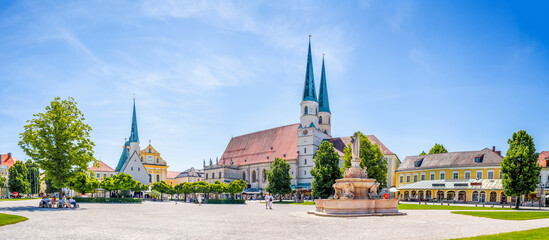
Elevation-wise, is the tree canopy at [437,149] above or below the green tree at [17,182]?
above

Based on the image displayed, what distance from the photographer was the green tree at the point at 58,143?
32719 mm

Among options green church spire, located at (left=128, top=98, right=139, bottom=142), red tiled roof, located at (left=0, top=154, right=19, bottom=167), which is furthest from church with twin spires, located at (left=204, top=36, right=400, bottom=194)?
red tiled roof, located at (left=0, top=154, right=19, bottom=167)

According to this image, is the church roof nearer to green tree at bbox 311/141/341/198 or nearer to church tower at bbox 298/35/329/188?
church tower at bbox 298/35/329/188

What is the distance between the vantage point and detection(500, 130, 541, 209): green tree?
133 ft

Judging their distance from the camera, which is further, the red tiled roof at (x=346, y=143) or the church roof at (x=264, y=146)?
the church roof at (x=264, y=146)

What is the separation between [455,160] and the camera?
2442 inches

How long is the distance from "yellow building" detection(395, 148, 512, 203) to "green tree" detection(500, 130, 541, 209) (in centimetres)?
1154

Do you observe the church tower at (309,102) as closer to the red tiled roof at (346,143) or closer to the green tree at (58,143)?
the red tiled roof at (346,143)

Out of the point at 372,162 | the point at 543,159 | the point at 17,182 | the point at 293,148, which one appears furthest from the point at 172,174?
the point at 543,159

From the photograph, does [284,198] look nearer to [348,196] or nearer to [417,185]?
[417,185]

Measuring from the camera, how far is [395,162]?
75.5m

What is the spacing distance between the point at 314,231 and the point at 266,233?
1841mm

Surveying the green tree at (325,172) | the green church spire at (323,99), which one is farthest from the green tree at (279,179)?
the green church spire at (323,99)

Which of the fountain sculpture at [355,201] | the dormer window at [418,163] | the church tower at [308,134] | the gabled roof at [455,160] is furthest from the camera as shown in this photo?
the church tower at [308,134]
